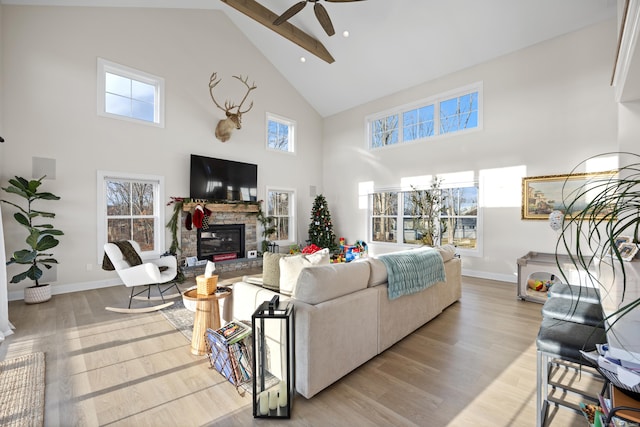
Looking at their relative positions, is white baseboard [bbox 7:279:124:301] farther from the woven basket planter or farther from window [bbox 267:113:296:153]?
window [bbox 267:113:296:153]

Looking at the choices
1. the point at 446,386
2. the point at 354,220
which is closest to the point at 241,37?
the point at 354,220

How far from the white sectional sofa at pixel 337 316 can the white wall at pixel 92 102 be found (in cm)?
375

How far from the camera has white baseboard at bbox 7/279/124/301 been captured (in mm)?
4348

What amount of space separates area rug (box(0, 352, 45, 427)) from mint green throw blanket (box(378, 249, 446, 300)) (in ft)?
9.01

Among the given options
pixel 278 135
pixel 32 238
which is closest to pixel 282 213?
pixel 278 135

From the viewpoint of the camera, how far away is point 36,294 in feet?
13.7

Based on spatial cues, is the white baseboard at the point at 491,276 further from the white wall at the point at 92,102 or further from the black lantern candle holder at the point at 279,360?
the white wall at the point at 92,102

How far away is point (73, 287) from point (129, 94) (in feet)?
11.3

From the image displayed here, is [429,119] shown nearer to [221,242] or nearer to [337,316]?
[221,242]

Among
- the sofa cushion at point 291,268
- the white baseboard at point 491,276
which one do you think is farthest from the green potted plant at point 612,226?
the sofa cushion at point 291,268

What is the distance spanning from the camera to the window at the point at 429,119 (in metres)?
6.05

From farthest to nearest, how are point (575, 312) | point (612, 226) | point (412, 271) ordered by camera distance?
point (412, 271) < point (575, 312) < point (612, 226)

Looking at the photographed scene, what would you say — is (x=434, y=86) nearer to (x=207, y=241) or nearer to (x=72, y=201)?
(x=207, y=241)

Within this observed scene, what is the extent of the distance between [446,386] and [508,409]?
40 cm
